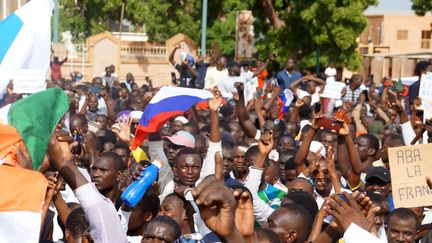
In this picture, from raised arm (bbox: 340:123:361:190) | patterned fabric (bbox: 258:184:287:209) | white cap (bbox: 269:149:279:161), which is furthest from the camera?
white cap (bbox: 269:149:279:161)

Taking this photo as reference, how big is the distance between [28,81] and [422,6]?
2066cm

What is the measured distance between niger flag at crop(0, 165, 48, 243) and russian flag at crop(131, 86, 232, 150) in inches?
161

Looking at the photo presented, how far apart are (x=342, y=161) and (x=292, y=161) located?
423mm

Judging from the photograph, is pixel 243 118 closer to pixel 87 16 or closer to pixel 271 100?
pixel 271 100

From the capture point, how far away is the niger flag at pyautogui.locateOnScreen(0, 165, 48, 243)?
3.80 metres

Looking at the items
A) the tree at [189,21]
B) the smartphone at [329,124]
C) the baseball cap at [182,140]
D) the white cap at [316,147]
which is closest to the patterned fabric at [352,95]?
the white cap at [316,147]

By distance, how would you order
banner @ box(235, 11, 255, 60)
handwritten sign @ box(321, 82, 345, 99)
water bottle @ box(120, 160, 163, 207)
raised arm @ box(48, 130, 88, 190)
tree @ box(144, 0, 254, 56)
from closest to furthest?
raised arm @ box(48, 130, 88, 190), water bottle @ box(120, 160, 163, 207), handwritten sign @ box(321, 82, 345, 99), banner @ box(235, 11, 255, 60), tree @ box(144, 0, 254, 56)

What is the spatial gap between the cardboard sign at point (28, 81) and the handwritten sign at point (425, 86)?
4.28m

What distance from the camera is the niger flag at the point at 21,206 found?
380cm

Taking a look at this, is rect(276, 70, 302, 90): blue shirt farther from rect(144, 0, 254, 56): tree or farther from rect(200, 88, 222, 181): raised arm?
rect(144, 0, 254, 56): tree

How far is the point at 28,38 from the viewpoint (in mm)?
8406

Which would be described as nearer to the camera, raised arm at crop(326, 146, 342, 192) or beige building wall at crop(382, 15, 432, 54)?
raised arm at crop(326, 146, 342, 192)

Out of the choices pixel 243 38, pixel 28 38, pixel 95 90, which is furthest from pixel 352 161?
pixel 243 38

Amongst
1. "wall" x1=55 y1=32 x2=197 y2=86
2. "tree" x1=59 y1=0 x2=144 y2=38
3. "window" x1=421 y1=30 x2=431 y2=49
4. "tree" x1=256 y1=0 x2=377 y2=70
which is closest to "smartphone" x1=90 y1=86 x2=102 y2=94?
"tree" x1=256 y1=0 x2=377 y2=70
